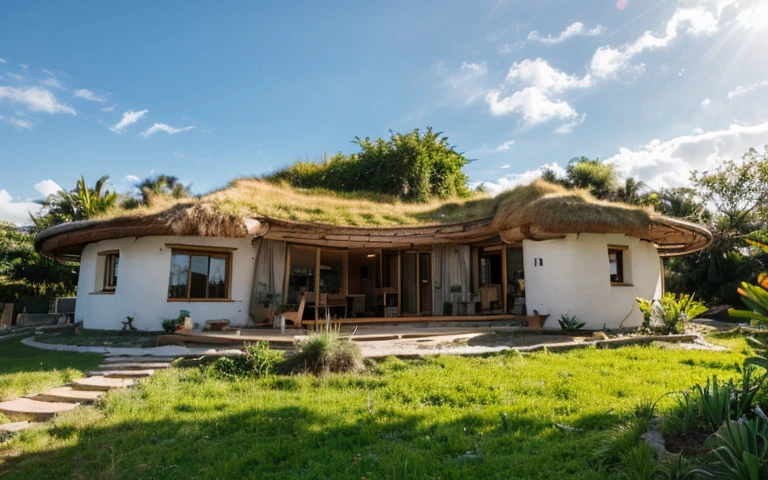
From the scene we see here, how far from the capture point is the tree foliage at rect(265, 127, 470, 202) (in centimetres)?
2211

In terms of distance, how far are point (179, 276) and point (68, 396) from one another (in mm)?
5528

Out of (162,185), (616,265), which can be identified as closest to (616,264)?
(616,265)

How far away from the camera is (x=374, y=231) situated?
11.8 metres

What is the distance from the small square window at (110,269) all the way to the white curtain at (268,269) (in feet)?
11.9

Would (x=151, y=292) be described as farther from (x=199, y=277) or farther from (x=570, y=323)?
(x=570, y=323)

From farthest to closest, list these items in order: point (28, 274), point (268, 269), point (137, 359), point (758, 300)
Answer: point (28, 274)
point (268, 269)
point (137, 359)
point (758, 300)

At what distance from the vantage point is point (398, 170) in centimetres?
2222

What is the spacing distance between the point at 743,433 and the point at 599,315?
332 inches

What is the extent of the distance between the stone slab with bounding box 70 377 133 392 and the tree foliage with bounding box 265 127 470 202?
16.2m

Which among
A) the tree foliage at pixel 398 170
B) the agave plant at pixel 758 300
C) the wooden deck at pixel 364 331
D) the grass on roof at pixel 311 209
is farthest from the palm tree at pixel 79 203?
the agave plant at pixel 758 300

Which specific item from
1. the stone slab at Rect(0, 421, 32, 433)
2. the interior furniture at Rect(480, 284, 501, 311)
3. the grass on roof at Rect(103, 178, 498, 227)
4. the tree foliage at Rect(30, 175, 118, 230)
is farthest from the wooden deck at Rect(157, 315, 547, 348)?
the tree foliage at Rect(30, 175, 118, 230)

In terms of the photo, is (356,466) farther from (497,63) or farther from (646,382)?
(497,63)

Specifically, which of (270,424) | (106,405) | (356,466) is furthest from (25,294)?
(356,466)

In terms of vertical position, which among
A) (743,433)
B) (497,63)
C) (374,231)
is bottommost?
(743,433)
